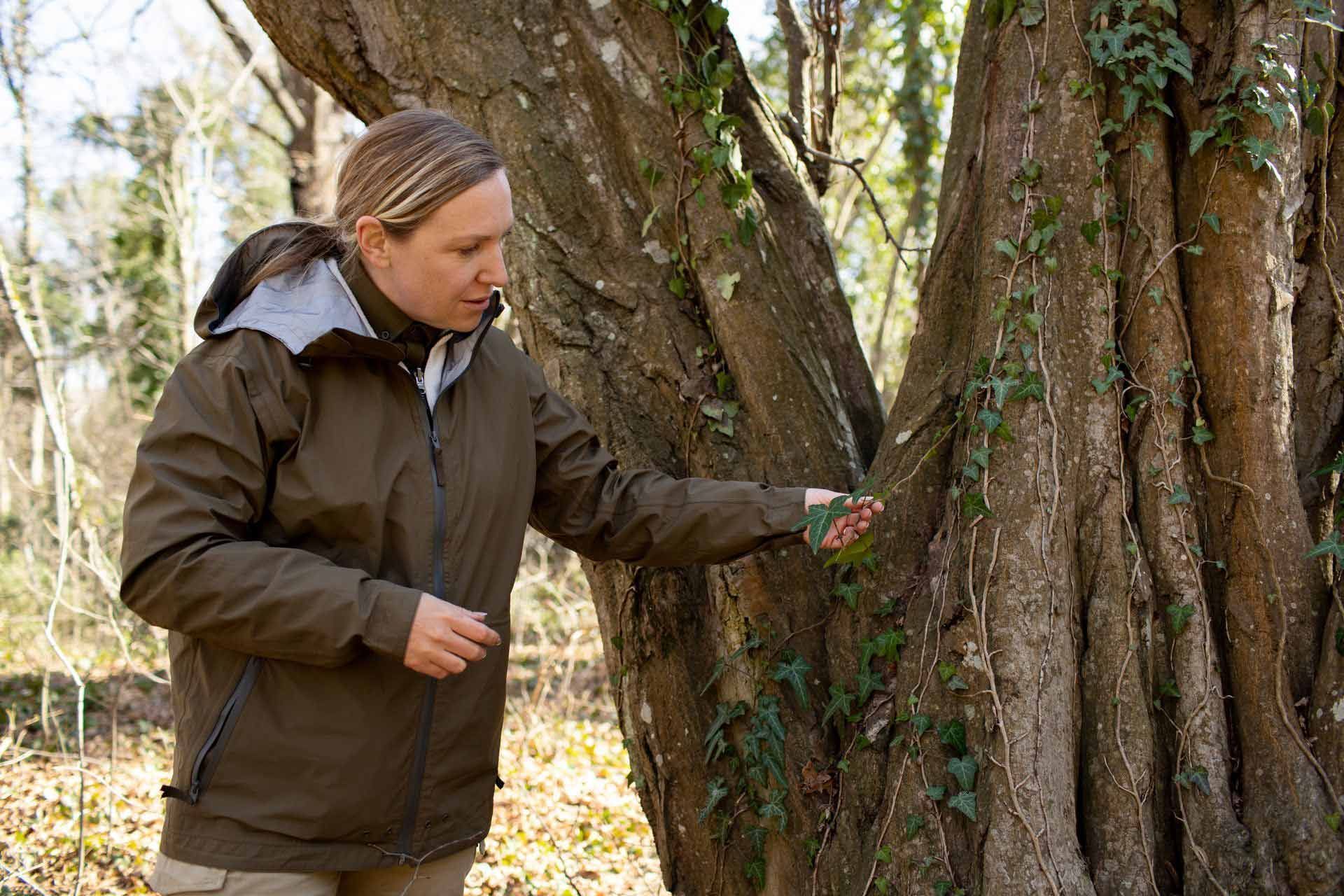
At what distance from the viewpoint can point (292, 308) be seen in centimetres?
206

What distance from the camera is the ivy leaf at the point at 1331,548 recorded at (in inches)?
92.7

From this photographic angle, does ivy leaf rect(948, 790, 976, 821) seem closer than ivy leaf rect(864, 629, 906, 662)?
Yes

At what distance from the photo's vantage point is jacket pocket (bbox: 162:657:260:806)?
6.34 ft

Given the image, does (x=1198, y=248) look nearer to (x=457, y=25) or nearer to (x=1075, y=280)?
(x=1075, y=280)

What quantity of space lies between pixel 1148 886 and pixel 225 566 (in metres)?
2.06

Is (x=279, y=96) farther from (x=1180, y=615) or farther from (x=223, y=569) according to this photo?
(x=1180, y=615)

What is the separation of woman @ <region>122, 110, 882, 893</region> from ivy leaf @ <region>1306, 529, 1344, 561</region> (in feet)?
5.85

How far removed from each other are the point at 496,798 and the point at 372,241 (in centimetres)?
453

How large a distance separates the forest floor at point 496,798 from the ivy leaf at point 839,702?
1360 millimetres

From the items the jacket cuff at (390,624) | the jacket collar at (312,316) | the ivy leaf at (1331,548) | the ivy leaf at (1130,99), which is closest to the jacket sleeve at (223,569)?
the jacket cuff at (390,624)

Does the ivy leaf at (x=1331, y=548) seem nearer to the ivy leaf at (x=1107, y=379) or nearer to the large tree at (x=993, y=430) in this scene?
the large tree at (x=993, y=430)

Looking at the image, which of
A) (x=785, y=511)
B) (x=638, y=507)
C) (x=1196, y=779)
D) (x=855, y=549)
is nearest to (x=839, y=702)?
(x=855, y=549)

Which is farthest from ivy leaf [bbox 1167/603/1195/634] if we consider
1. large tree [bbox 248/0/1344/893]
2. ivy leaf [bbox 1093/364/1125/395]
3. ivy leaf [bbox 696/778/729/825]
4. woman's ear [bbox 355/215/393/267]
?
woman's ear [bbox 355/215/393/267]

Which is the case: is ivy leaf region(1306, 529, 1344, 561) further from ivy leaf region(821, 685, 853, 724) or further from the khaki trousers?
the khaki trousers
